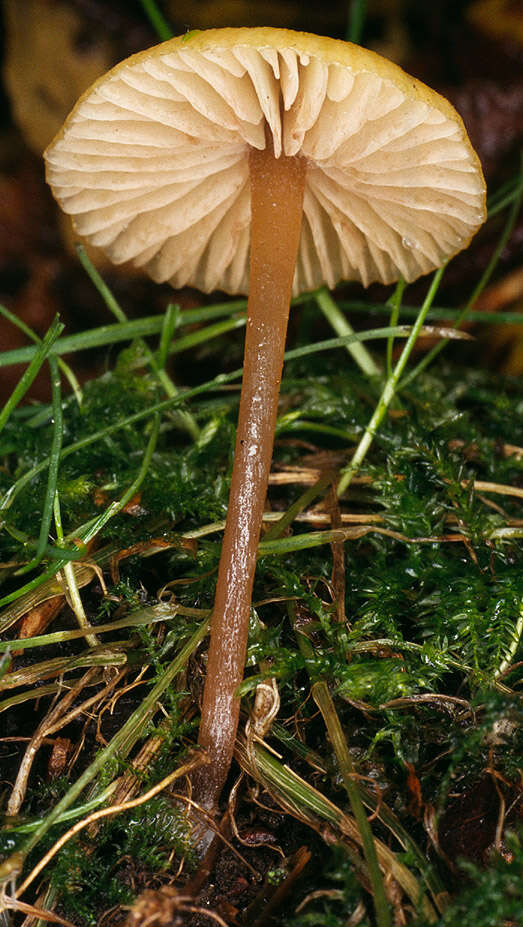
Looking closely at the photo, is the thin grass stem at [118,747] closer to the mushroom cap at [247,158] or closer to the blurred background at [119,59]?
the mushroom cap at [247,158]

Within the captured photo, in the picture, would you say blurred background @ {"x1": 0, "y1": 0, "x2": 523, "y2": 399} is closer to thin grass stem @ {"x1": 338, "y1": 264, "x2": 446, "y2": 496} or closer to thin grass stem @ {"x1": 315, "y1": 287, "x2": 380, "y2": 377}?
thin grass stem @ {"x1": 315, "y1": 287, "x2": 380, "y2": 377}

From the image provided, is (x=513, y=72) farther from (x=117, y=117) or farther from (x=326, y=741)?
(x=326, y=741)

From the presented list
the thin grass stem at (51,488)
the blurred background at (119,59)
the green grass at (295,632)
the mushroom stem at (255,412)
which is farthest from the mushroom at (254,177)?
the blurred background at (119,59)

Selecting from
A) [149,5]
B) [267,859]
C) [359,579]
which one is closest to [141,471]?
[359,579]

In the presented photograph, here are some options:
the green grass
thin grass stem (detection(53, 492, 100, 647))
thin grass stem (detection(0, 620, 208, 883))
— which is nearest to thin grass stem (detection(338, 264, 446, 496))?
the green grass

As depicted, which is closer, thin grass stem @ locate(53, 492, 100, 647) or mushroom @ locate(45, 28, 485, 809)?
mushroom @ locate(45, 28, 485, 809)

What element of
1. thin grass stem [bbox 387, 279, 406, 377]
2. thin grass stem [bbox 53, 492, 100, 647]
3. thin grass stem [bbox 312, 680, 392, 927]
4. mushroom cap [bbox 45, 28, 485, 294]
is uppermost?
mushroom cap [bbox 45, 28, 485, 294]
